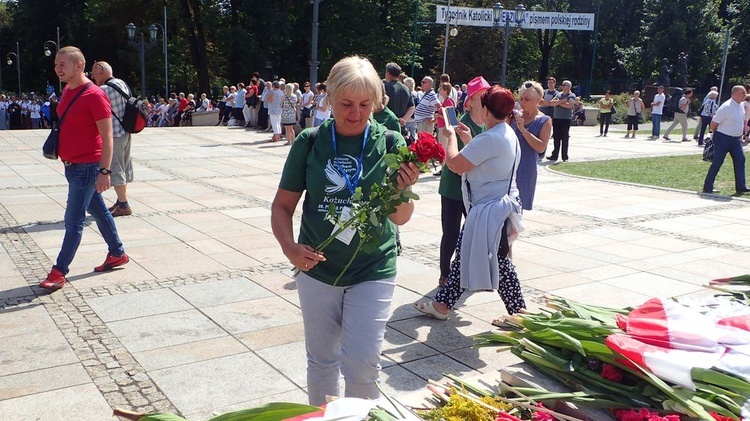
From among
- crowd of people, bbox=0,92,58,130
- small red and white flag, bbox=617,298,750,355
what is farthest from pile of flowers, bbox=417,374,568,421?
crowd of people, bbox=0,92,58,130

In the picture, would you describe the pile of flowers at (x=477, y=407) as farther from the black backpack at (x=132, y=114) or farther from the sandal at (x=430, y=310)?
the black backpack at (x=132, y=114)

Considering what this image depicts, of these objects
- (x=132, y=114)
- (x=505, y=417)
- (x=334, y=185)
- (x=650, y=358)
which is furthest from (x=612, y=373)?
(x=132, y=114)

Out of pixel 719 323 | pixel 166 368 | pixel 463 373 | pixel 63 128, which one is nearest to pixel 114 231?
pixel 63 128

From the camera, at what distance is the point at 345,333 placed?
3010 mm

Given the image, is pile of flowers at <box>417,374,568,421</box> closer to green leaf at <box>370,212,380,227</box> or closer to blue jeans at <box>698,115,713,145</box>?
green leaf at <box>370,212,380,227</box>

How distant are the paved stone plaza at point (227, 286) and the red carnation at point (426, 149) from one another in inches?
68.6

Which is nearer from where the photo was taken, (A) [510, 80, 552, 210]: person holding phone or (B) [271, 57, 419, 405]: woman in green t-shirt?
(B) [271, 57, 419, 405]: woman in green t-shirt

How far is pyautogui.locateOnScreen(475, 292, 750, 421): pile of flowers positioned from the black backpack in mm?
6214

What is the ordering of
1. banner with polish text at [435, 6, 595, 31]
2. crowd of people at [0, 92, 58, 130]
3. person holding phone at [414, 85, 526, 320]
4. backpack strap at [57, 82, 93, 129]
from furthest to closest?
banner with polish text at [435, 6, 595, 31] < crowd of people at [0, 92, 58, 130] < backpack strap at [57, 82, 93, 129] < person holding phone at [414, 85, 526, 320]

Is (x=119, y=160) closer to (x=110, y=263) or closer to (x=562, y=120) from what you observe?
(x=110, y=263)

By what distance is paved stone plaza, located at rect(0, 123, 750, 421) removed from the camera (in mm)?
4008

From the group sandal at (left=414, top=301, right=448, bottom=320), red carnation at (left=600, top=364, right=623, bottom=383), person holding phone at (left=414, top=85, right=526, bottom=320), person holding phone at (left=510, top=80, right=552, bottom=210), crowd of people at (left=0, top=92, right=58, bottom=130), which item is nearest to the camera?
red carnation at (left=600, top=364, right=623, bottom=383)

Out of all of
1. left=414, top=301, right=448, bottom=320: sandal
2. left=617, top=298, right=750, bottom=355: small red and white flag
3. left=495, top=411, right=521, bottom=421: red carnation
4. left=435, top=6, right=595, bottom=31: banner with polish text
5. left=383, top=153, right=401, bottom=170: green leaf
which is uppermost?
left=435, top=6, right=595, bottom=31: banner with polish text

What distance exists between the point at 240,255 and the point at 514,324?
13.5ft
